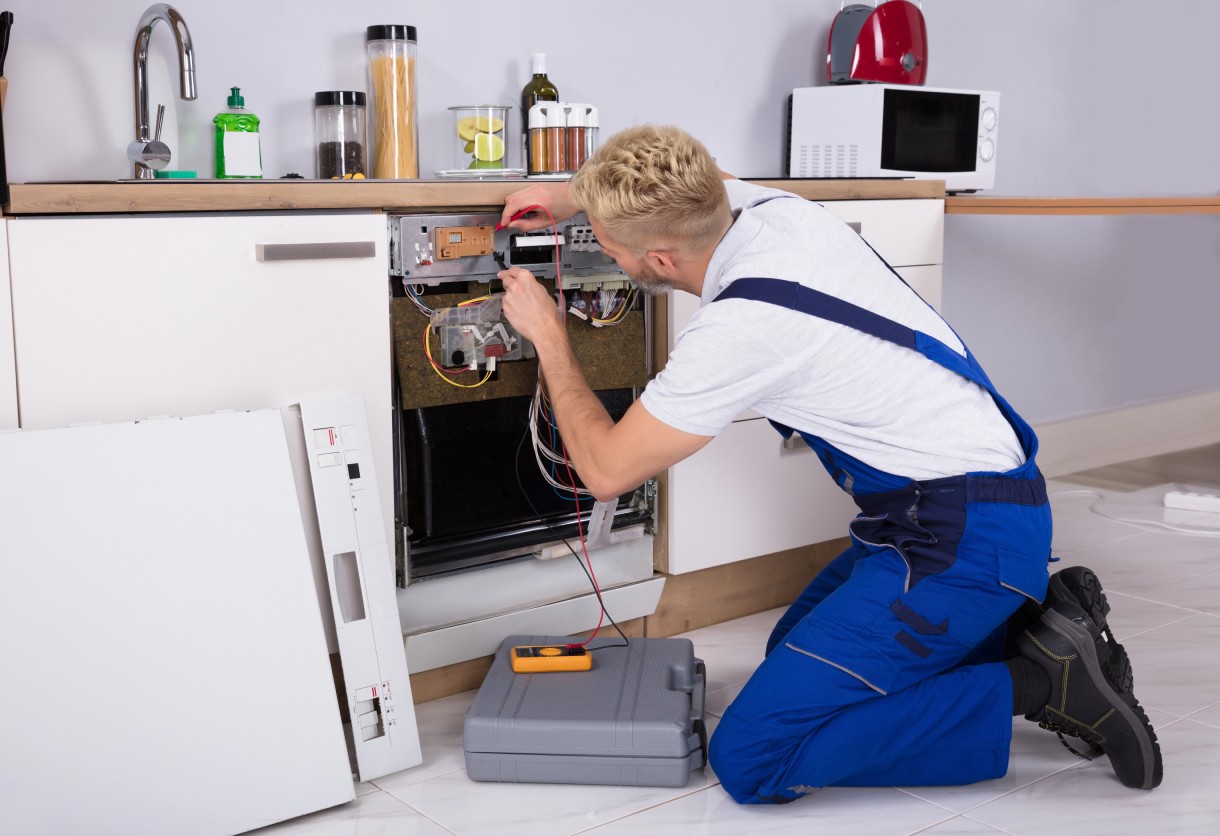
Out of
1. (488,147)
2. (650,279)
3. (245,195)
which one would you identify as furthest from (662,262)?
(488,147)

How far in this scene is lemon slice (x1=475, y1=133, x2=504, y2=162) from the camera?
246 centimetres

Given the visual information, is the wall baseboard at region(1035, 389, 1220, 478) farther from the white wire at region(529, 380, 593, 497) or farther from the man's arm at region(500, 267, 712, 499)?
the man's arm at region(500, 267, 712, 499)

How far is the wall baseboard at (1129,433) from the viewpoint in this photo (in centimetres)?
394

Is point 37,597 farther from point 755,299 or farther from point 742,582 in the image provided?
point 742,582

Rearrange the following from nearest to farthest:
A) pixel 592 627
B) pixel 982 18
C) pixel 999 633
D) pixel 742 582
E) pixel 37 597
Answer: pixel 37 597 → pixel 999 633 → pixel 592 627 → pixel 742 582 → pixel 982 18

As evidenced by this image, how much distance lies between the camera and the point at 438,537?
7.05 ft

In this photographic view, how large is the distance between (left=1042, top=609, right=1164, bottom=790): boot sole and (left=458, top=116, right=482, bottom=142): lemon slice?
1.46 metres

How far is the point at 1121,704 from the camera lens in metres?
1.88

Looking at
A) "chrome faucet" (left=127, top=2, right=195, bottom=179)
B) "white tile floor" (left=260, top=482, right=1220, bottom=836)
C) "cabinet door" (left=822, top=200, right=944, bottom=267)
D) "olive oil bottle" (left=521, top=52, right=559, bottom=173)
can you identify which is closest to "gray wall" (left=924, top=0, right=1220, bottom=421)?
"cabinet door" (left=822, top=200, right=944, bottom=267)

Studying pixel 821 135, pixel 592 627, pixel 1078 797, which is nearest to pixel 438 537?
pixel 592 627

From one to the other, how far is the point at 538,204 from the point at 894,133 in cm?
126

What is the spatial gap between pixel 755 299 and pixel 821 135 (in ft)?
4.83

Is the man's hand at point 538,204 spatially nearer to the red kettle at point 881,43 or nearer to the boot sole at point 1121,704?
the boot sole at point 1121,704

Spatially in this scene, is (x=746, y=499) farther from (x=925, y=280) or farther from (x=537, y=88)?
(x=537, y=88)
